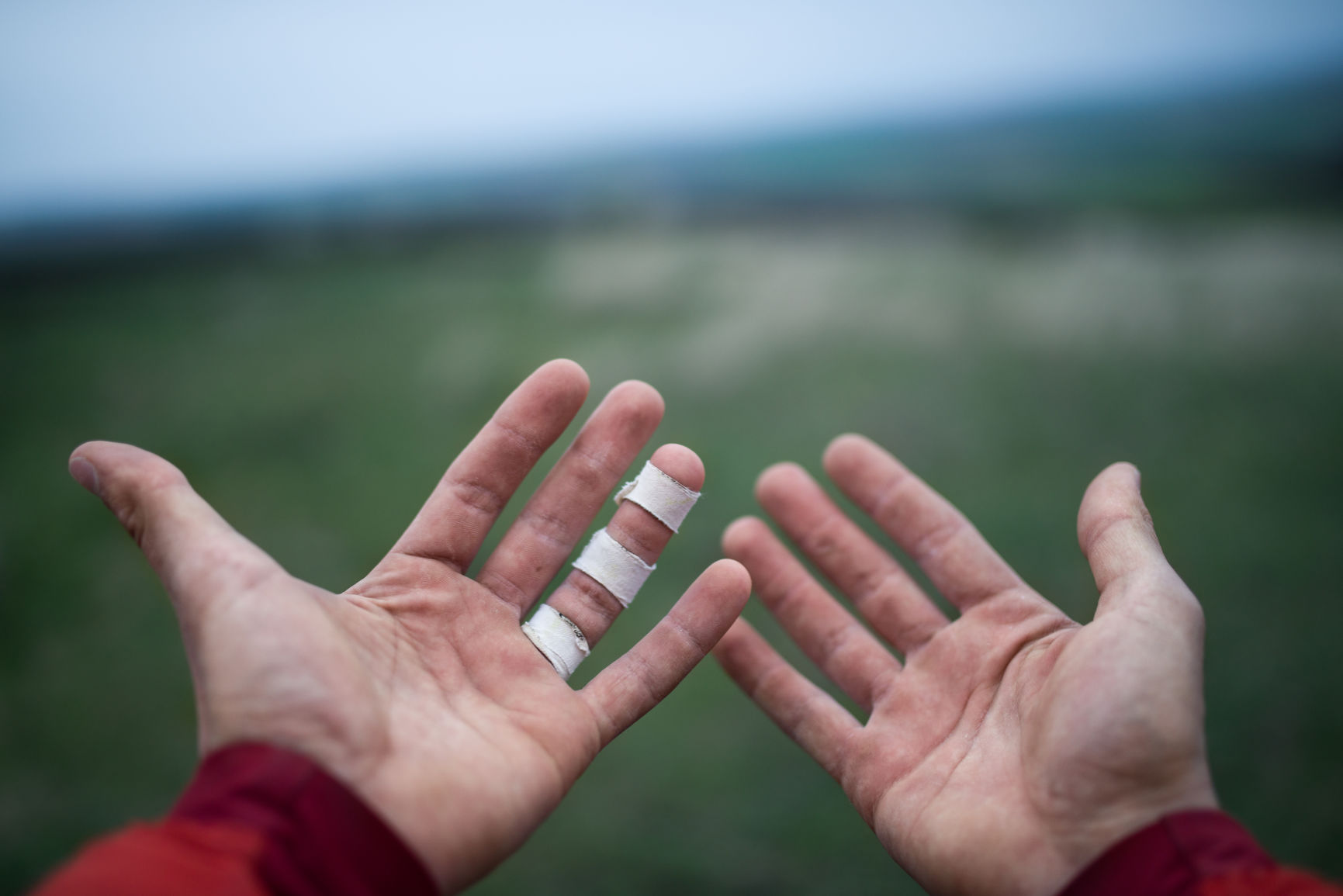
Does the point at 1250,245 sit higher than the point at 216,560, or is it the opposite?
the point at 1250,245

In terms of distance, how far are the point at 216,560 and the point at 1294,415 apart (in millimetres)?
3953

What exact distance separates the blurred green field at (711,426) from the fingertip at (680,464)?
4.13ft

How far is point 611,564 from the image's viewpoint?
1.74 m

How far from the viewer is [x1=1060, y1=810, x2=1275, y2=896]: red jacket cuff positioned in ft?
3.85

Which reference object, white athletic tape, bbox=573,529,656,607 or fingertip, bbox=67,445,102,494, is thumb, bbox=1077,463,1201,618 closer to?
white athletic tape, bbox=573,529,656,607

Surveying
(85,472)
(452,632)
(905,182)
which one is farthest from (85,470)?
(905,182)

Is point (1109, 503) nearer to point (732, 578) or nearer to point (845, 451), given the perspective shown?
point (845, 451)

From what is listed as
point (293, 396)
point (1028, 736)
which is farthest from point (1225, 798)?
point (293, 396)

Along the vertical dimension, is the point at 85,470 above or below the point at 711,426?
above

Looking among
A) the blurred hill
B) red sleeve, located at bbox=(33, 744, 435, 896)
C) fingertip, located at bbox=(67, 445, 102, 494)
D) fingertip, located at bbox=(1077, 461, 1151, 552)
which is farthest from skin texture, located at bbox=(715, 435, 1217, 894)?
the blurred hill

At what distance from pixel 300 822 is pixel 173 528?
0.56 m

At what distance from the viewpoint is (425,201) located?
453cm

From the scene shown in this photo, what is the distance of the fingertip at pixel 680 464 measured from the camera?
1.75 metres

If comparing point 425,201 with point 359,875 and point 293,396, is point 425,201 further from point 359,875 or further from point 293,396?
point 359,875
